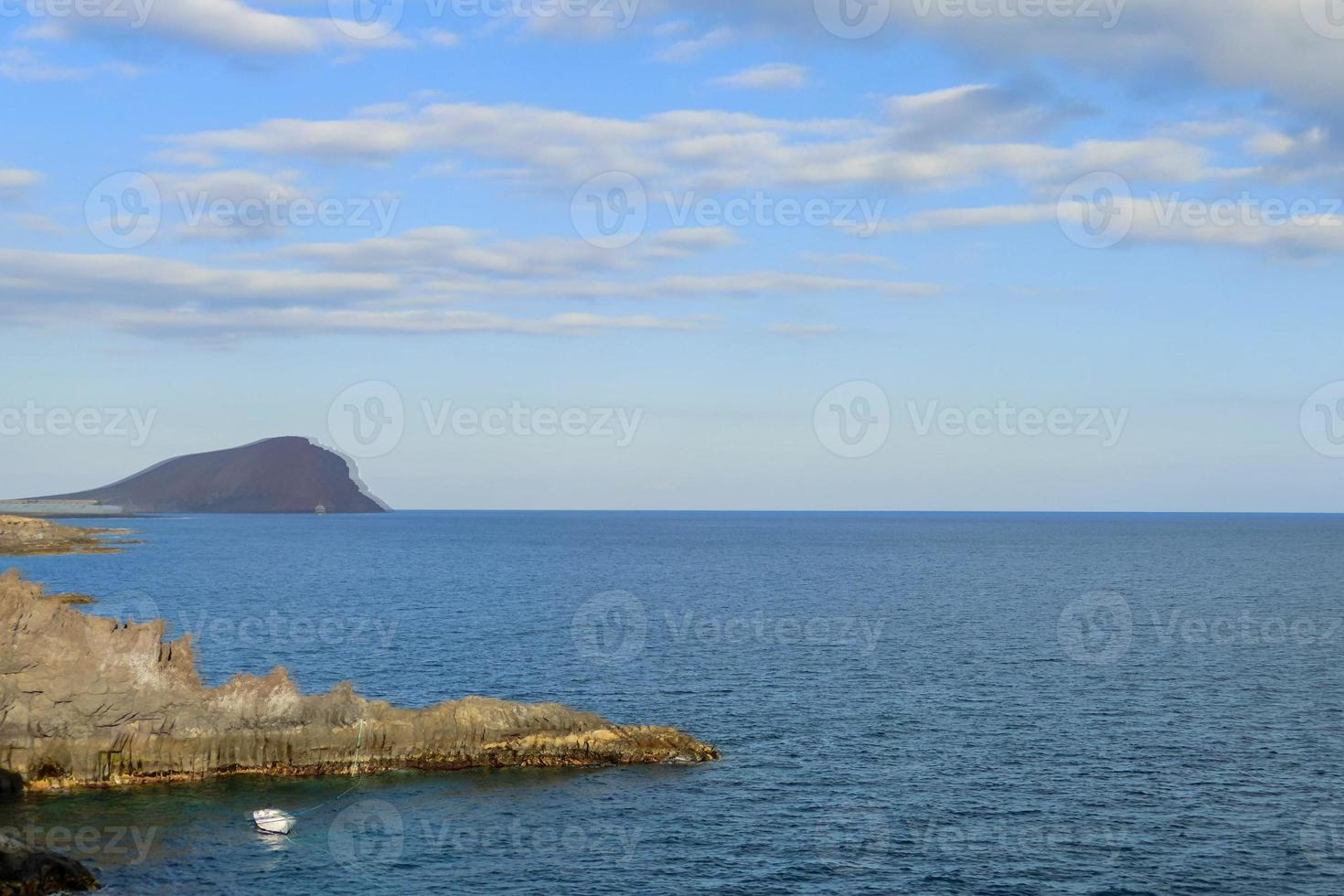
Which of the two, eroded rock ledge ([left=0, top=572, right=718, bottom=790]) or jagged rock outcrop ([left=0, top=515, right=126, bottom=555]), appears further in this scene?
jagged rock outcrop ([left=0, top=515, right=126, bottom=555])

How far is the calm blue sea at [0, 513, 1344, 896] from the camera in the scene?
40188 millimetres

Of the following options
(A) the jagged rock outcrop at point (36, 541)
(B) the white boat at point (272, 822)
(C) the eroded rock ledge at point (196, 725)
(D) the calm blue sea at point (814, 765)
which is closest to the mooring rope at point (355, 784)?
(C) the eroded rock ledge at point (196, 725)

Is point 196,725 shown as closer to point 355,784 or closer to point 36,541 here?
point 355,784

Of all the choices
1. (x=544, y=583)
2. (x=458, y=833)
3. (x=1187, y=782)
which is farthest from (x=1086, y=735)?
(x=544, y=583)

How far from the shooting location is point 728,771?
51562mm

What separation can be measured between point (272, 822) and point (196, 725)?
1049 cm

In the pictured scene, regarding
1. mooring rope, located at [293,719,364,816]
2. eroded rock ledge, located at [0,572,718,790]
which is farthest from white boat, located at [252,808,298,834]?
eroded rock ledge, located at [0,572,718,790]

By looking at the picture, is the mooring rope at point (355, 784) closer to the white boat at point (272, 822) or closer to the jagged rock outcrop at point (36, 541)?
the white boat at point (272, 822)

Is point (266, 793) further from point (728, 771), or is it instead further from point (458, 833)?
point (728, 771)

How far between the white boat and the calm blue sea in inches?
24.3

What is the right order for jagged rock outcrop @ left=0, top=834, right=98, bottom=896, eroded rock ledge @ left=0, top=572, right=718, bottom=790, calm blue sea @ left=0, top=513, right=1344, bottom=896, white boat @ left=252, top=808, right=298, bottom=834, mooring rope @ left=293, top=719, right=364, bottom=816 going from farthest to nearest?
1. eroded rock ledge @ left=0, top=572, right=718, bottom=790
2. mooring rope @ left=293, top=719, right=364, bottom=816
3. white boat @ left=252, top=808, right=298, bottom=834
4. calm blue sea @ left=0, top=513, right=1344, bottom=896
5. jagged rock outcrop @ left=0, top=834, right=98, bottom=896

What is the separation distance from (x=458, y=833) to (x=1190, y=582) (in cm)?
12975

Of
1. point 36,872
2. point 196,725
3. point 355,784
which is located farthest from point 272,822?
point 196,725

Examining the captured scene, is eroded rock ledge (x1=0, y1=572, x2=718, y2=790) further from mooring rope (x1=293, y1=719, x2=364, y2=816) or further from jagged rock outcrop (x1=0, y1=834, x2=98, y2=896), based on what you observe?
jagged rock outcrop (x1=0, y1=834, x2=98, y2=896)
